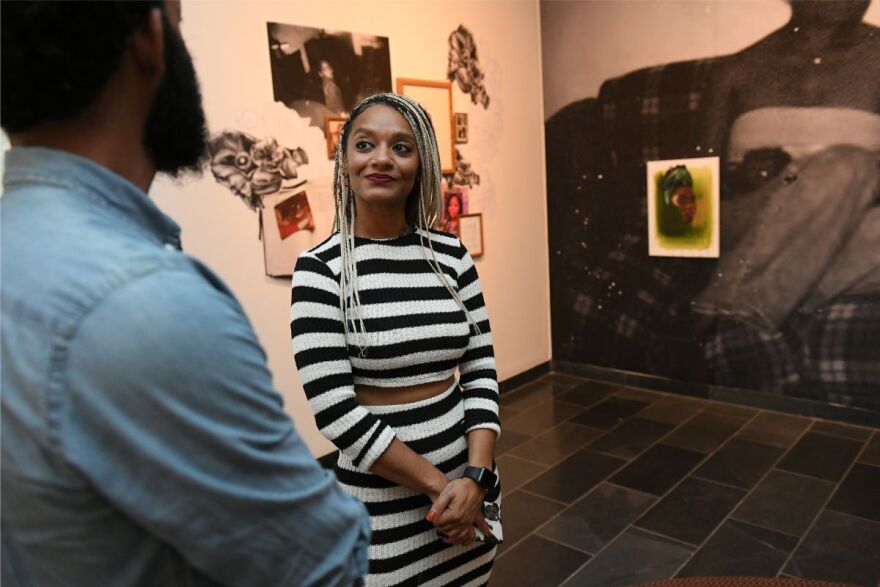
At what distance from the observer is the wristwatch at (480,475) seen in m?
1.40

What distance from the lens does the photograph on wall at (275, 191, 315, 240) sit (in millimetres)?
3141

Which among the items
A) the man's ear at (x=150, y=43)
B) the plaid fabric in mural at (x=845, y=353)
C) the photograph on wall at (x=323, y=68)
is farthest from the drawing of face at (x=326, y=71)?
the plaid fabric in mural at (x=845, y=353)

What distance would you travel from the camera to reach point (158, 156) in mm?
→ 708

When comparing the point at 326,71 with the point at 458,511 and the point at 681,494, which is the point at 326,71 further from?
the point at 681,494

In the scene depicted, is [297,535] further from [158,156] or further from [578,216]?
[578,216]

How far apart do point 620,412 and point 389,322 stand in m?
3.12

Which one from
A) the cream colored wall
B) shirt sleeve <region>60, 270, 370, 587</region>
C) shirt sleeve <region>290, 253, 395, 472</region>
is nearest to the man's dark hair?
shirt sleeve <region>60, 270, 370, 587</region>

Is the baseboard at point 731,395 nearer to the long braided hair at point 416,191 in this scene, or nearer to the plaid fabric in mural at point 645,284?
the plaid fabric in mural at point 645,284

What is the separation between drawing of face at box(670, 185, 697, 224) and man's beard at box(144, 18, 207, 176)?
388 centimetres

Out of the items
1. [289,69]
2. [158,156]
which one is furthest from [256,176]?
[158,156]

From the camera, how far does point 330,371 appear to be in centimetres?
132

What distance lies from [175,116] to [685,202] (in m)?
3.96

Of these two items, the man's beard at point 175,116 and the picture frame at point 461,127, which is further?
the picture frame at point 461,127

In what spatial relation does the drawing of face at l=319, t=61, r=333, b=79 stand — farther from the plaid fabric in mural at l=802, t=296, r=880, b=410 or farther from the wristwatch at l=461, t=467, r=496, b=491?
the plaid fabric in mural at l=802, t=296, r=880, b=410
